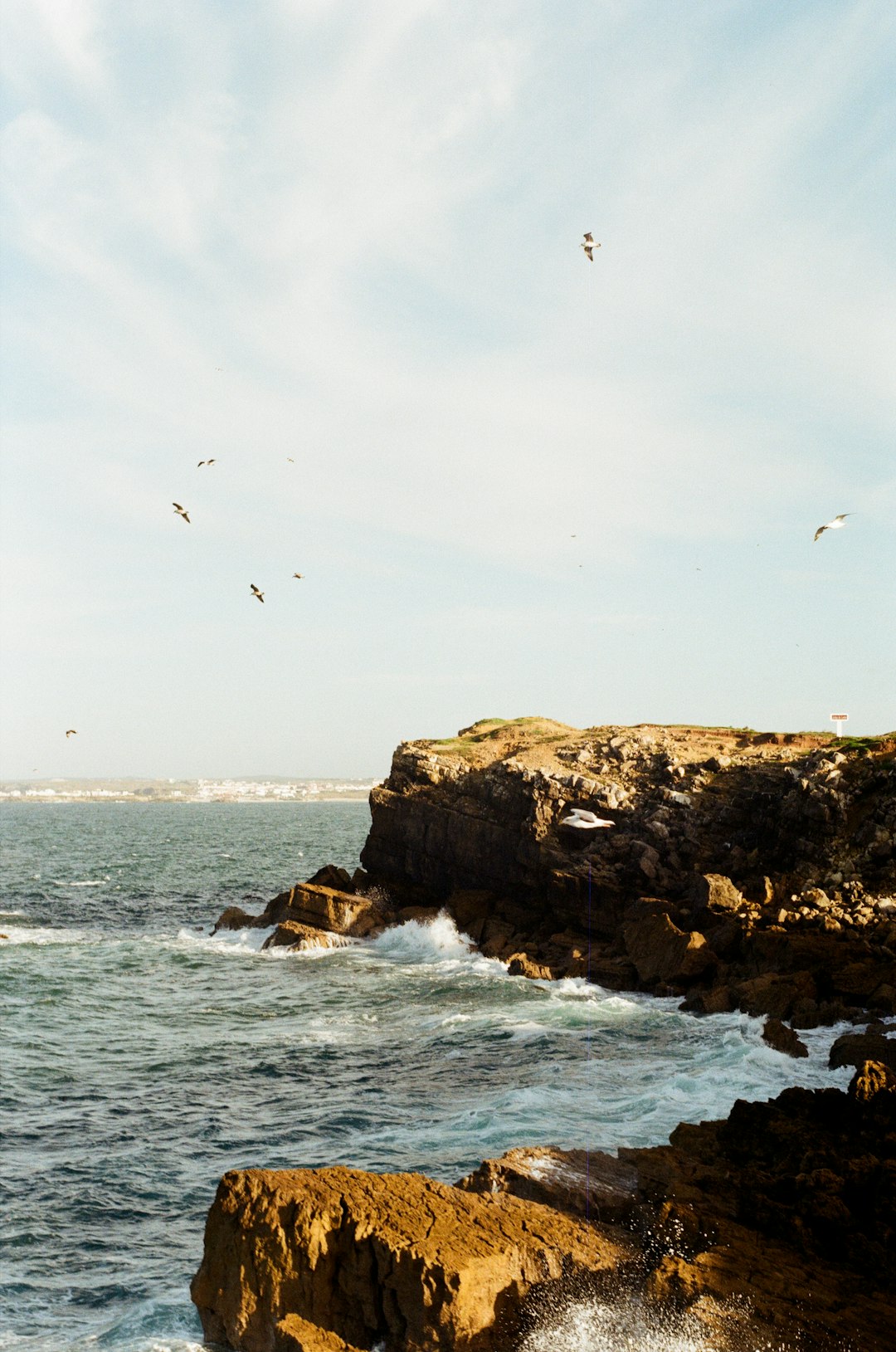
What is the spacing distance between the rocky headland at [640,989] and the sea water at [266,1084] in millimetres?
947

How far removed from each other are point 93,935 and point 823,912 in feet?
110

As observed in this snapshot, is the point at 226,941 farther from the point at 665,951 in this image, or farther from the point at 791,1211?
the point at 791,1211

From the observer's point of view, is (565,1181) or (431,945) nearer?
(565,1181)

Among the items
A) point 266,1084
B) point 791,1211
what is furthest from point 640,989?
point 791,1211

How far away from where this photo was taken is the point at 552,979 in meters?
34.0

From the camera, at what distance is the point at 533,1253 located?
11.9 meters

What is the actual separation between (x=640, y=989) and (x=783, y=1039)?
30.3ft

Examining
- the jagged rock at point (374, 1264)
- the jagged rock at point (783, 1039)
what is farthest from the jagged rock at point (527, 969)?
the jagged rock at point (374, 1264)

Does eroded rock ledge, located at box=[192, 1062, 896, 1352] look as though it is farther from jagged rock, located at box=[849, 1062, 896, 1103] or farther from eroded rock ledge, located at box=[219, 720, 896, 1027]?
eroded rock ledge, located at box=[219, 720, 896, 1027]

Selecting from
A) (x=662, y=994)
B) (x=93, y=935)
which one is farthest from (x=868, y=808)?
(x=93, y=935)

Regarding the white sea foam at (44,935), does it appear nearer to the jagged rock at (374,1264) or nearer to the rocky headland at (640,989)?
the rocky headland at (640,989)

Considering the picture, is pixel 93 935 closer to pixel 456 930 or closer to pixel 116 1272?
pixel 456 930

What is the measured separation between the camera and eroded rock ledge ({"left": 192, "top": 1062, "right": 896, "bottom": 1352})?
36.3 ft

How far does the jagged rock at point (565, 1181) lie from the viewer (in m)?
13.3
